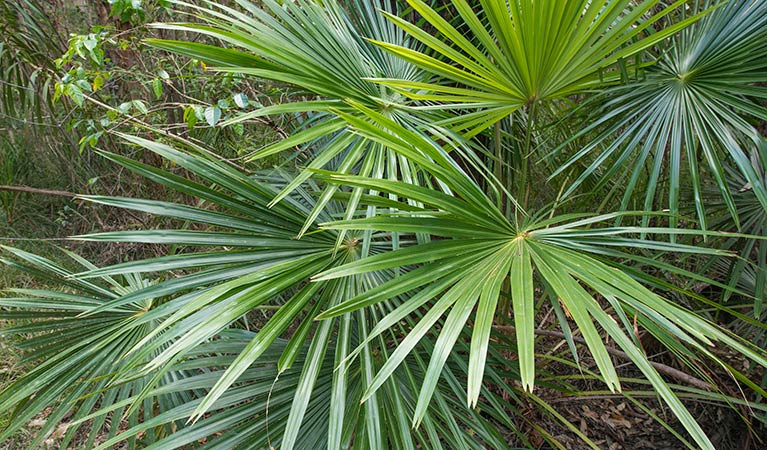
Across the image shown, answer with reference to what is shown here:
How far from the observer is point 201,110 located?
6.36 ft

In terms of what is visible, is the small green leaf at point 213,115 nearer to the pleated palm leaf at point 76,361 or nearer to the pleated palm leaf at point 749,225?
the pleated palm leaf at point 76,361

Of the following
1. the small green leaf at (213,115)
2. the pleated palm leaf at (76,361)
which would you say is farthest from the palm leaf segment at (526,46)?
the pleated palm leaf at (76,361)

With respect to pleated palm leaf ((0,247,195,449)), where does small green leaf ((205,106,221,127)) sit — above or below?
above

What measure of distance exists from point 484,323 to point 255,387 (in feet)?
2.33

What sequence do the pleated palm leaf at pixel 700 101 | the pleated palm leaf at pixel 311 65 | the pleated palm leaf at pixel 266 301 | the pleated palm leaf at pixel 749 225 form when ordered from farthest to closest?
the pleated palm leaf at pixel 749 225, the pleated palm leaf at pixel 700 101, the pleated palm leaf at pixel 311 65, the pleated palm leaf at pixel 266 301

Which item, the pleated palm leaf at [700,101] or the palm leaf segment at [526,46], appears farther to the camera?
the pleated palm leaf at [700,101]

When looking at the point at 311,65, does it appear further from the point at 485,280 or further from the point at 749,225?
the point at 749,225

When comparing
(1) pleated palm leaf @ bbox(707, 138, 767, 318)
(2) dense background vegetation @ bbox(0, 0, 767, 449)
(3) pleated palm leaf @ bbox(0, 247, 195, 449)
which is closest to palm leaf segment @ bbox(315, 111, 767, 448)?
(2) dense background vegetation @ bbox(0, 0, 767, 449)

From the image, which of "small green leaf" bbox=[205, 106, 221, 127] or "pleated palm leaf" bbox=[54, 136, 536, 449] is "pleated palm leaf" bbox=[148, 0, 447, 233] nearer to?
"pleated palm leaf" bbox=[54, 136, 536, 449]

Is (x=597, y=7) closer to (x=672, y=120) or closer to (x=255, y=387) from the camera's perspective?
(x=672, y=120)

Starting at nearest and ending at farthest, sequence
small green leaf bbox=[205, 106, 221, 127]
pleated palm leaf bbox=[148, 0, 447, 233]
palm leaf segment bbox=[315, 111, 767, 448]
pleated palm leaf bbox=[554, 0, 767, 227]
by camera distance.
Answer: palm leaf segment bbox=[315, 111, 767, 448], pleated palm leaf bbox=[148, 0, 447, 233], pleated palm leaf bbox=[554, 0, 767, 227], small green leaf bbox=[205, 106, 221, 127]

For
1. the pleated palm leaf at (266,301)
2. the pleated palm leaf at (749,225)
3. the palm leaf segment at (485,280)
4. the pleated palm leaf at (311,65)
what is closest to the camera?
the palm leaf segment at (485,280)

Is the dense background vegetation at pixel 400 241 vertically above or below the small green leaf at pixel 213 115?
below

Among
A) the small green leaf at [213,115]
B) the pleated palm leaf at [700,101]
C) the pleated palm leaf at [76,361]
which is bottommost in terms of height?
the pleated palm leaf at [76,361]
